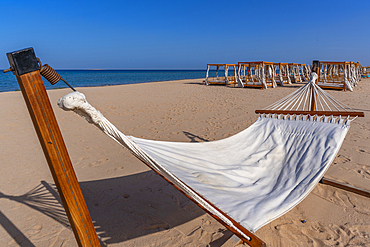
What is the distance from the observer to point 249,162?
223 centimetres

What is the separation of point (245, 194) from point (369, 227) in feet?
3.77

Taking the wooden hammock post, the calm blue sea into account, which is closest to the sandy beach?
the wooden hammock post

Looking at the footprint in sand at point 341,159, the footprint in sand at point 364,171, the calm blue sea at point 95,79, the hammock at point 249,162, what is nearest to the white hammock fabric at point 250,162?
the hammock at point 249,162

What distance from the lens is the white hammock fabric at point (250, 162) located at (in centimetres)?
128

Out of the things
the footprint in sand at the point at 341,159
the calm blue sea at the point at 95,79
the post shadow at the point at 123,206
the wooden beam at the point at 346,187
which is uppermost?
the calm blue sea at the point at 95,79

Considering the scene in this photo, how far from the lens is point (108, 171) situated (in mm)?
2904

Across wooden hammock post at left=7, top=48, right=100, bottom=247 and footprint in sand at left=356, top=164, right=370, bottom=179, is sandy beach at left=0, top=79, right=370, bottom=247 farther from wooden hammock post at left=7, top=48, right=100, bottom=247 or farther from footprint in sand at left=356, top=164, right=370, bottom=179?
wooden hammock post at left=7, top=48, right=100, bottom=247

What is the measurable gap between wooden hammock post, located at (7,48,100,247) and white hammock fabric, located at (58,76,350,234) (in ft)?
0.29

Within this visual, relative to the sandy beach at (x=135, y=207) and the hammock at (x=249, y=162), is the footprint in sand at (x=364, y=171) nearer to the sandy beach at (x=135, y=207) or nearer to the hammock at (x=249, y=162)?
the sandy beach at (x=135, y=207)

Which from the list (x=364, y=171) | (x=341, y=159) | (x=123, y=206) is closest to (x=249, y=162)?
(x=123, y=206)

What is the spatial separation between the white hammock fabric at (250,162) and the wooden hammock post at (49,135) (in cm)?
9

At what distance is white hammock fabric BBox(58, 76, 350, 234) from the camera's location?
1285mm

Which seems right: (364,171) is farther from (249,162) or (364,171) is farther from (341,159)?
(249,162)

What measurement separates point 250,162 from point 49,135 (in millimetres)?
1835
